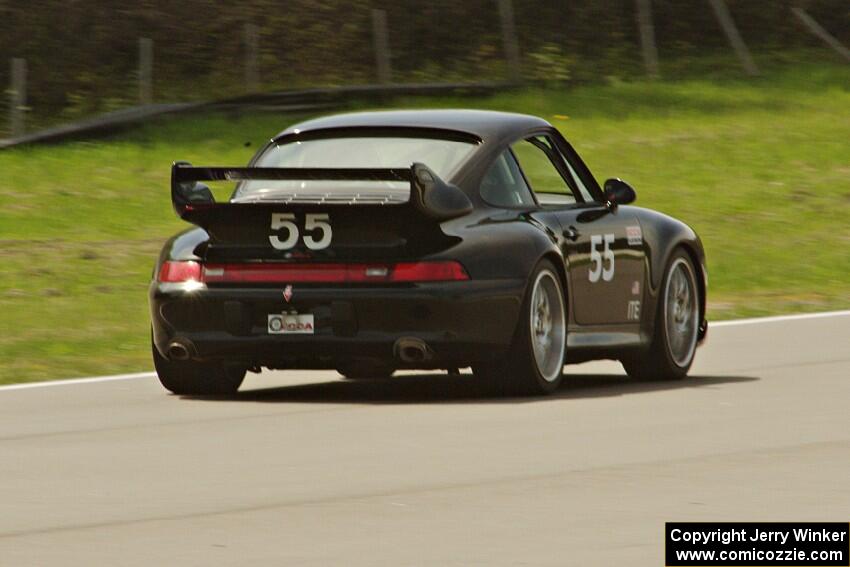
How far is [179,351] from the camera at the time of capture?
1213 centimetres

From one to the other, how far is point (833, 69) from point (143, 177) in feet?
43.2

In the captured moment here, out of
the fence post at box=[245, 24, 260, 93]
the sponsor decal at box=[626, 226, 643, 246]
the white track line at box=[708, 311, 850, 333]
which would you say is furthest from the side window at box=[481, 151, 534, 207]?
the fence post at box=[245, 24, 260, 93]

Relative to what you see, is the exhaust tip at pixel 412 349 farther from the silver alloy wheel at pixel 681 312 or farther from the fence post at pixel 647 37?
the fence post at pixel 647 37

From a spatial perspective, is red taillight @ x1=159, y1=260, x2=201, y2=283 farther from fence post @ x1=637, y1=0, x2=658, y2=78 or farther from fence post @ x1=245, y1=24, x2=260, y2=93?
fence post @ x1=637, y1=0, x2=658, y2=78

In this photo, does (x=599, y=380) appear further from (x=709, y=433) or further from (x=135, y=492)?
(x=135, y=492)

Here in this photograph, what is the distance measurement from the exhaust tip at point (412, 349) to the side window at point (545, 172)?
1.50 m

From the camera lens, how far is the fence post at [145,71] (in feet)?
101

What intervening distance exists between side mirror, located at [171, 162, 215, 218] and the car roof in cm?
76

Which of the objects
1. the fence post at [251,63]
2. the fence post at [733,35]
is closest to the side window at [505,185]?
the fence post at [251,63]

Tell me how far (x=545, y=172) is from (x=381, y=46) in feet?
66.4

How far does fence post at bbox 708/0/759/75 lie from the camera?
3471 cm

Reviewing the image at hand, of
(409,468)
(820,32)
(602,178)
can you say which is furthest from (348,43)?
(409,468)

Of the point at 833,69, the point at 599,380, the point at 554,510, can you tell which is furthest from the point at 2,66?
the point at 554,510

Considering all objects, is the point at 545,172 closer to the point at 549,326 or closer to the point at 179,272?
the point at 549,326
